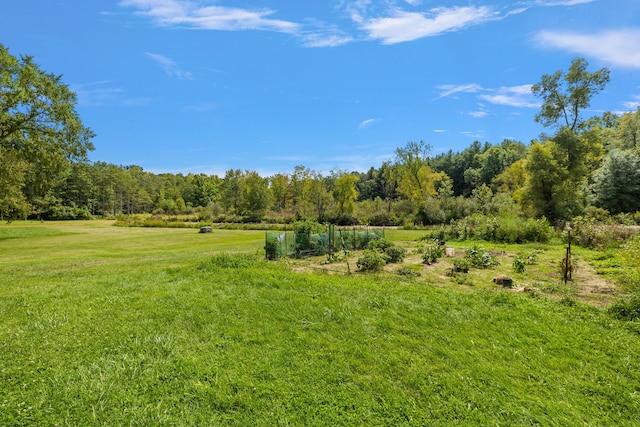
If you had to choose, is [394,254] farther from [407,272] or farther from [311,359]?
[311,359]

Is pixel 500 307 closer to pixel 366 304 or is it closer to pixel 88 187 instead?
pixel 366 304

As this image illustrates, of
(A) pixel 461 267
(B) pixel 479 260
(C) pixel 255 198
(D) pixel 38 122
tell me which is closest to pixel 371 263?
(A) pixel 461 267

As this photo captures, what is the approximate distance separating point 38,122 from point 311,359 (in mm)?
20214

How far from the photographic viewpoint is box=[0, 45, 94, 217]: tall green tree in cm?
1472

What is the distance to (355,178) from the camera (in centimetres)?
4209

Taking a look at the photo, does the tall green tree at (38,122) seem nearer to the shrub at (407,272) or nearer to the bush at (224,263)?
the bush at (224,263)

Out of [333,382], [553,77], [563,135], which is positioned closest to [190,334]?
[333,382]

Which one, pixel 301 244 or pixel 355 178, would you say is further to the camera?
pixel 355 178

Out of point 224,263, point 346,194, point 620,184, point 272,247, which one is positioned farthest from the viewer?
point 346,194

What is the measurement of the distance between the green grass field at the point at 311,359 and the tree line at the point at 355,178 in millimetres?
14609

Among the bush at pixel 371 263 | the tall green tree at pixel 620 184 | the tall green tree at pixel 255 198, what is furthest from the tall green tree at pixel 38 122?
the tall green tree at pixel 620 184

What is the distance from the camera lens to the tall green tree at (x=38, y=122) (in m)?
14.7

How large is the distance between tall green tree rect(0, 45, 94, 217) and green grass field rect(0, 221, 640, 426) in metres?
14.0

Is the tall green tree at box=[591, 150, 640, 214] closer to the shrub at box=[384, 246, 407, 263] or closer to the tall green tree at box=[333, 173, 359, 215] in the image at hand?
the shrub at box=[384, 246, 407, 263]
